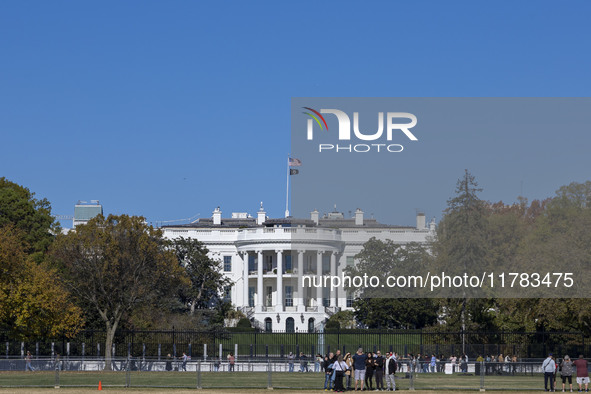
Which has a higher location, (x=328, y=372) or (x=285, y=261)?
(x=285, y=261)

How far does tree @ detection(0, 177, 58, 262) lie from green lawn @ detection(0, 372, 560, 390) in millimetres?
21054

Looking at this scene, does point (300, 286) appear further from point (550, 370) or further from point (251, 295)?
point (550, 370)

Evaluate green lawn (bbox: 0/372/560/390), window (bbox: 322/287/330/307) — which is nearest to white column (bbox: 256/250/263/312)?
window (bbox: 322/287/330/307)

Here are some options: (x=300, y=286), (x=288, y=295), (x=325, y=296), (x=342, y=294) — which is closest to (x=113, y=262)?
(x=300, y=286)

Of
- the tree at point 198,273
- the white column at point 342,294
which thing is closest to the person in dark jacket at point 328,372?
the tree at point 198,273

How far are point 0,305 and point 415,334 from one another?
2577 centimetres

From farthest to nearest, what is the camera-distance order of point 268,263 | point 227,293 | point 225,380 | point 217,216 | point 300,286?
point 217,216
point 268,263
point 227,293
point 300,286
point 225,380

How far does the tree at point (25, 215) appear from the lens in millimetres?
71625

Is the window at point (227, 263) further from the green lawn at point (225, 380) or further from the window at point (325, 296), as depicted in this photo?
the green lawn at point (225, 380)

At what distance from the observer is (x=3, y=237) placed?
194 feet

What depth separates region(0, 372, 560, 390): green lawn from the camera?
43688 millimetres

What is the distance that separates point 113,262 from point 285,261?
5114cm

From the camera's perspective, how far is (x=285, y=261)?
11319cm

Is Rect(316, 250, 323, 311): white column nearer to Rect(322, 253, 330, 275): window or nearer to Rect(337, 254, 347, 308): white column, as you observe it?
Rect(337, 254, 347, 308): white column
